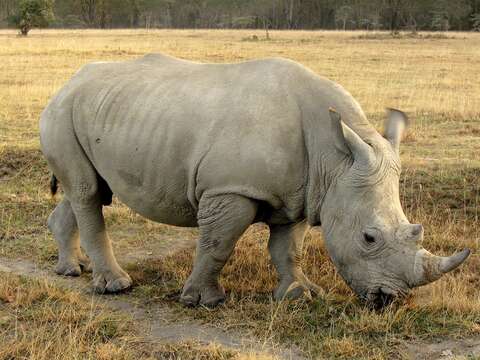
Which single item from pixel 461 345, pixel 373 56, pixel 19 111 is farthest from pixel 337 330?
pixel 373 56

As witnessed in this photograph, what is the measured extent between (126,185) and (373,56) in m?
23.3

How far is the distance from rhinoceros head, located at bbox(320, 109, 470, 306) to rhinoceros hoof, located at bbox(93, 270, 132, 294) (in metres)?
1.86

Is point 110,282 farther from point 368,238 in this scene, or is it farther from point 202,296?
point 368,238

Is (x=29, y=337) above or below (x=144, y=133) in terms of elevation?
below

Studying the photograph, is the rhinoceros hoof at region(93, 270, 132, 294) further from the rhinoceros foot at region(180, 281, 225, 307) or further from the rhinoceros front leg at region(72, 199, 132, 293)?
the rhinoceros foot at region(180, 281, 225, 307)

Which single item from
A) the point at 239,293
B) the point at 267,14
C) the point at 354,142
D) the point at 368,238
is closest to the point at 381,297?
the point at 368,238

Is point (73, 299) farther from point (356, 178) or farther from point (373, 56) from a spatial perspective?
point (373, 56)

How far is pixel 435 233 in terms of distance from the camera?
7.50 meters

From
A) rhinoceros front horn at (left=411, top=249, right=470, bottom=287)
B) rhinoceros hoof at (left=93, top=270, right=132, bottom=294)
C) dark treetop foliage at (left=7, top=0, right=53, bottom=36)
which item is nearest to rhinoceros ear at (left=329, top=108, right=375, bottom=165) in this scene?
rhinoceros front horn at (left=411, top=249, right=470, bottom=287)

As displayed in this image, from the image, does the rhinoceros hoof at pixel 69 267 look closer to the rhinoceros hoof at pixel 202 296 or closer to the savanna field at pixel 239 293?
the savanna field at pixel 239 293

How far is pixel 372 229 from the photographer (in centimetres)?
496

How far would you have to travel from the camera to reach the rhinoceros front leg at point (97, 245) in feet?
20.6

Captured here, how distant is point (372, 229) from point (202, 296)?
150 cm

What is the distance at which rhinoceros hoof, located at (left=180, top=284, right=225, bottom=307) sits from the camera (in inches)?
226
